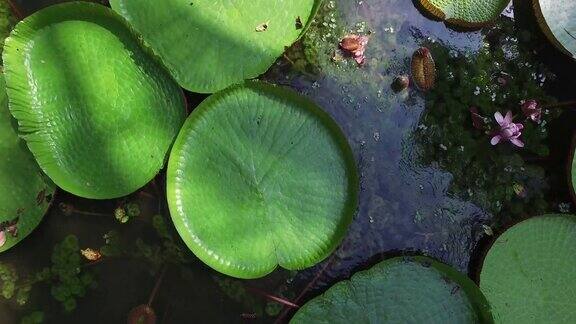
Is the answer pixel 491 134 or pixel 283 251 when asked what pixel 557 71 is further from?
pixel 283 251

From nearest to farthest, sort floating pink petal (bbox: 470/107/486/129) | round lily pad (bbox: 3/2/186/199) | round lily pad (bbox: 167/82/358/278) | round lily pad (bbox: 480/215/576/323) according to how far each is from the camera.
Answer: round lily pad (bbox: 3/2/186/199)
round lily pad (bbox: 167/82/358/278)
round lily pad (bbox: 480/215/576/323)
floating pink petal (bbox: 470/107/486/129)

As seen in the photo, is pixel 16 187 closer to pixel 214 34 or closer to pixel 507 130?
pixel 214 34

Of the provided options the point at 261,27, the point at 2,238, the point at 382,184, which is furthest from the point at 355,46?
A: the point at 2,238

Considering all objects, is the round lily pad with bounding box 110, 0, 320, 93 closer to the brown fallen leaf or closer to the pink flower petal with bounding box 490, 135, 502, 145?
the brown fallen leaf

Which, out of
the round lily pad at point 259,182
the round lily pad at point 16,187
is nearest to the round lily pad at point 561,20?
the round lily pad at point 259,182

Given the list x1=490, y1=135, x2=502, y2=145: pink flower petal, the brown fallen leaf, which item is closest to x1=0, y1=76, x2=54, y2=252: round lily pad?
the brown fallen leaf
